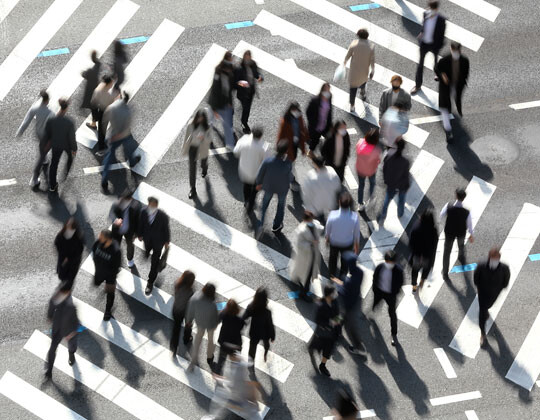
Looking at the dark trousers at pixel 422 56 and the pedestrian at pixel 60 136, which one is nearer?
the pedestrian at pixel 60 136

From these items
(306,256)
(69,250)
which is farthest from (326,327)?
(69,250)

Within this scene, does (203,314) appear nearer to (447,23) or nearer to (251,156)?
(251,156)

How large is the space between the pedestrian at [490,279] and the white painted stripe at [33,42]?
10085 millimetres

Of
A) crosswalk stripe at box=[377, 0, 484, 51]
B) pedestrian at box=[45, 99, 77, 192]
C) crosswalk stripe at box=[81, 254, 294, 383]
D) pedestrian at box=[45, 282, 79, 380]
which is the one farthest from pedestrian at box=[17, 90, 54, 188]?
crosswalk stripe at box=[377, 0, 484, 51]

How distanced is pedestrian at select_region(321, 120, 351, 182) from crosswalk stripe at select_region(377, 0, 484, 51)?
5135 millimetres

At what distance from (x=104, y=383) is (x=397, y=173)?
19.9 feet

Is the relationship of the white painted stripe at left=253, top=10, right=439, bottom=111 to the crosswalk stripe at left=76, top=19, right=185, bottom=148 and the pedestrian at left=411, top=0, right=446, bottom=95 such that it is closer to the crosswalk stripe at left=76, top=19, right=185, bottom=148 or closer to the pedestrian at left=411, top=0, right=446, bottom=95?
the pedestrian at left=411, top=0, right=446, bottom=95

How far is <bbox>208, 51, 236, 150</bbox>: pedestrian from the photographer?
67.8ft

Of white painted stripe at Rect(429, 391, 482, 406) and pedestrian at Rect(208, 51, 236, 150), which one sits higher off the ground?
pedestrian at Rect(208, 51, 236, 150)

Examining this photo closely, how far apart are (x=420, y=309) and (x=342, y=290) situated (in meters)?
1.98

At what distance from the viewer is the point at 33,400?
664 inches

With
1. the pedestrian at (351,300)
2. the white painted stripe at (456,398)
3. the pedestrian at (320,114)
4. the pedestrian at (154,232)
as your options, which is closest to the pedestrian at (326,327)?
the pedestrian at (351,300)

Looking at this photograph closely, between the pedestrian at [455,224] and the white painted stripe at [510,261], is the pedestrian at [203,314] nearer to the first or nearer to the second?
the white painted stripe at [510,261]

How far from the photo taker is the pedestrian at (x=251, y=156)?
19.3 meters
